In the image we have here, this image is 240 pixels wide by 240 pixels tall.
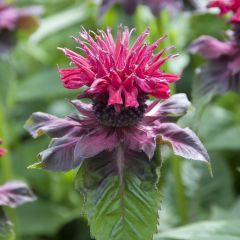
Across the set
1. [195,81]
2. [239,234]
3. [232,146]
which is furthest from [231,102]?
[239,234]

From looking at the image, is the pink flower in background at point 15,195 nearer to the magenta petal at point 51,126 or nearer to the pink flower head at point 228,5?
the magenta petal at point 51,126

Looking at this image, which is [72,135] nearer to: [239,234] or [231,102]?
[239,234]

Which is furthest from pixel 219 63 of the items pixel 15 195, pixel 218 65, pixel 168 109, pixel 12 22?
pixel 12 22

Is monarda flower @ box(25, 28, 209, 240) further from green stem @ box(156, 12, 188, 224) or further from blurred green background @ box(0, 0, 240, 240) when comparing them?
green stem @ box(156, 12, 188, 224)

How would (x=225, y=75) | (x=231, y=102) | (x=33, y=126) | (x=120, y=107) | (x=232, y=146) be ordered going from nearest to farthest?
(x=120, y=107)
(x=33, y=126)
(x=225, y=75)
(x=232, y=146)
(x=231, y=102)

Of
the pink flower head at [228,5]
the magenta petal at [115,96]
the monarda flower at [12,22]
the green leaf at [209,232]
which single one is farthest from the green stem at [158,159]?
the monarda flower at [12,22]

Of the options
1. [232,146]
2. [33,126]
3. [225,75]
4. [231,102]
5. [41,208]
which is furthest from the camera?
[231,102]

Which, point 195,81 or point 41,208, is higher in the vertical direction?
point 195,81
